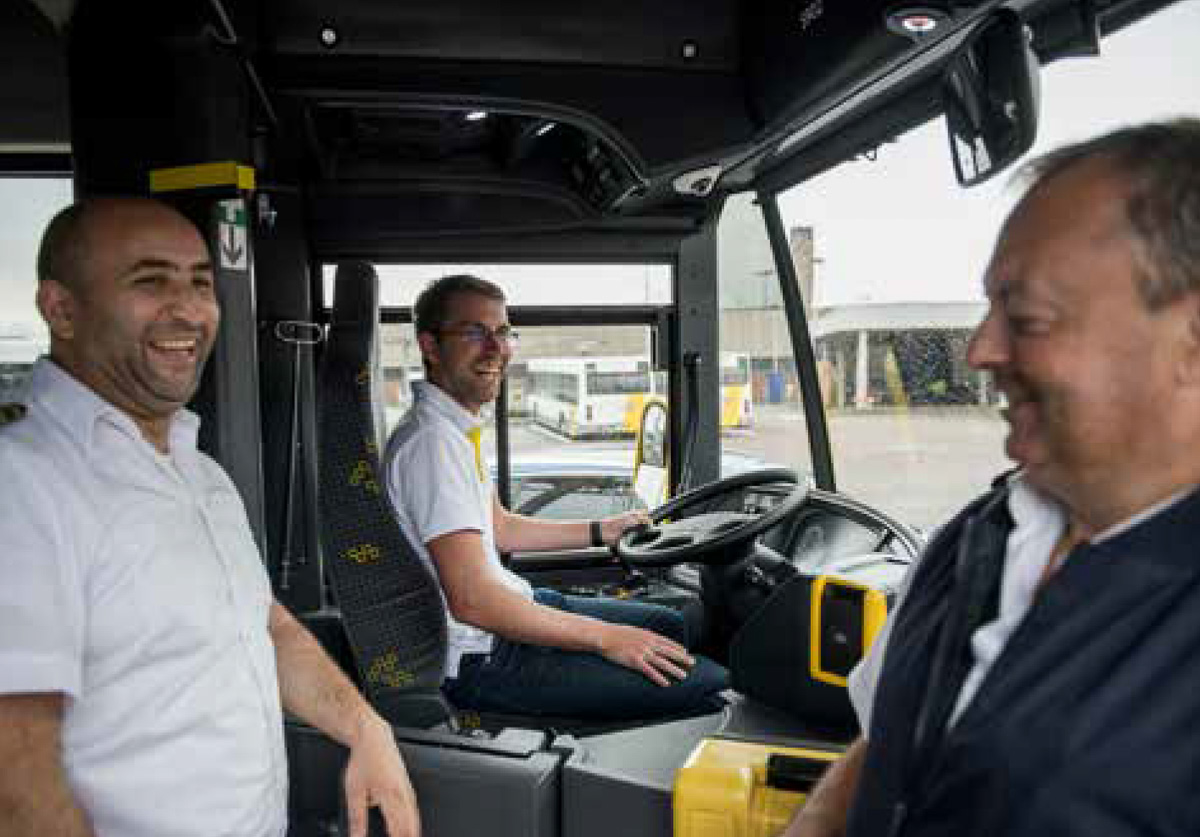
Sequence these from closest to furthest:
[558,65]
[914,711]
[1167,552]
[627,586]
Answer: [1167,552] → [914,711] → [558,65] → [627,586]

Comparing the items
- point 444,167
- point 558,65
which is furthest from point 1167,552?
point 444,167

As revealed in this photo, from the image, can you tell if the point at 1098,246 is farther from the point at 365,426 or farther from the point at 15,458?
the point at 365,426

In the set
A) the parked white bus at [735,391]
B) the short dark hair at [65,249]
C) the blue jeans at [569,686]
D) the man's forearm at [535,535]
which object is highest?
the short dark hair at [65,249]

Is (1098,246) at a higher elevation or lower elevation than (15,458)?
higher

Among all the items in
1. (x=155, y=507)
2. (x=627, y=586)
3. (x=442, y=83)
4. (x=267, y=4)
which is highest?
(x=267, y=4)

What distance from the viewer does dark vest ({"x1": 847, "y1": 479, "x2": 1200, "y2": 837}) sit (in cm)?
74

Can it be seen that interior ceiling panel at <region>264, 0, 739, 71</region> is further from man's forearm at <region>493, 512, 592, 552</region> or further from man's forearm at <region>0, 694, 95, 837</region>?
man's forearm at <region>0, 694, 95, 837</region>

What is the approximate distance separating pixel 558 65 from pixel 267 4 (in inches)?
28.5

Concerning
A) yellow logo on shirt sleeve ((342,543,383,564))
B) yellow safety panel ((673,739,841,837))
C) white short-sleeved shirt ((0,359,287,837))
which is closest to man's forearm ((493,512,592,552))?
yellow logo on shirt sleeve ((342,543,383,564))

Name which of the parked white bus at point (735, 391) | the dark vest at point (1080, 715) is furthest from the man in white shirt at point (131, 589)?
the parked white bus at point (735, 391)

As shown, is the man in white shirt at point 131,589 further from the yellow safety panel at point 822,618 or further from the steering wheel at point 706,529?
the steering wheel at point 706,529

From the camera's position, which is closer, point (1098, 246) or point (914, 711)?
point (1098, 246)

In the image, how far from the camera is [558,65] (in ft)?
7.64

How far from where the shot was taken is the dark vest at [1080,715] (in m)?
0.74
